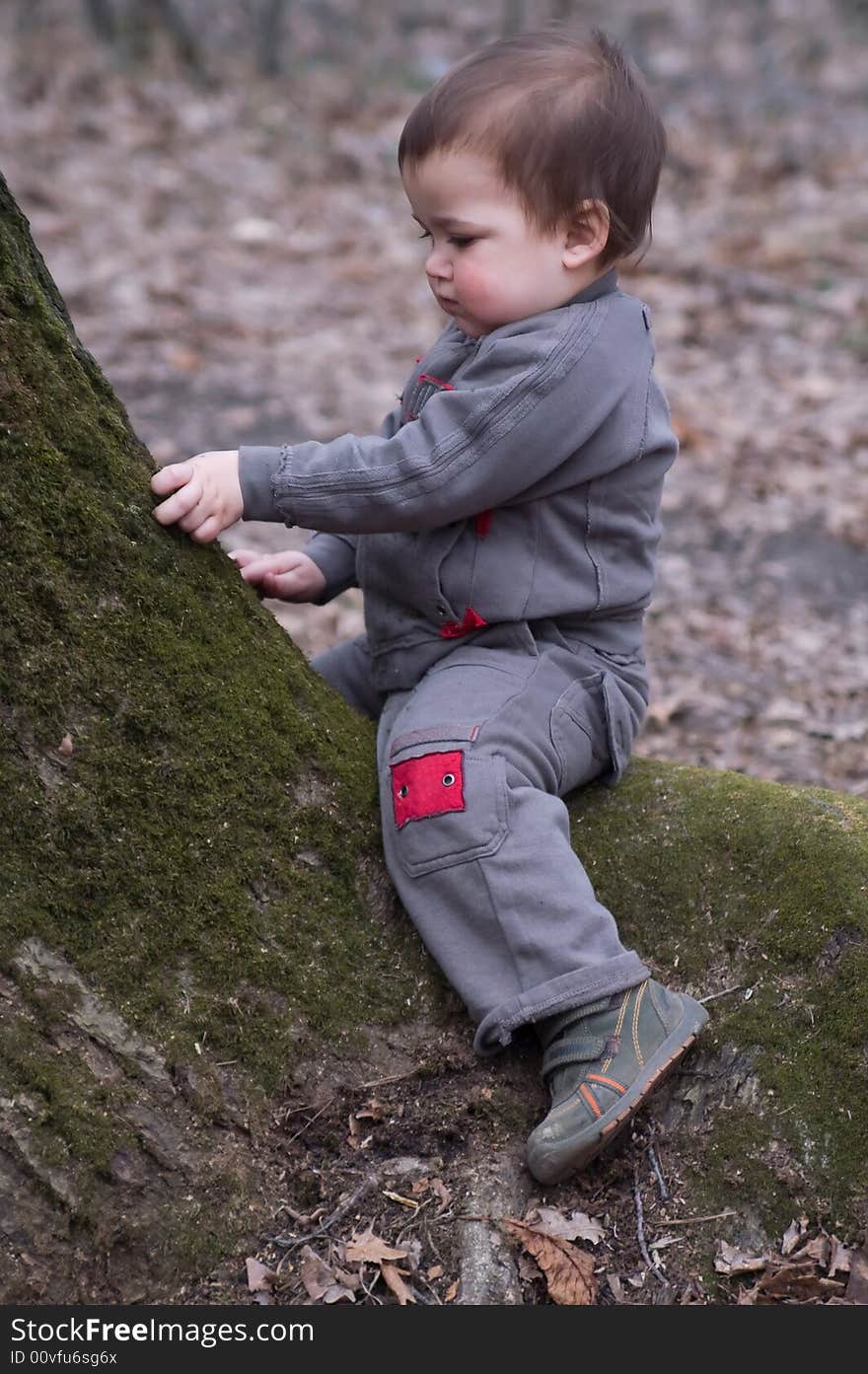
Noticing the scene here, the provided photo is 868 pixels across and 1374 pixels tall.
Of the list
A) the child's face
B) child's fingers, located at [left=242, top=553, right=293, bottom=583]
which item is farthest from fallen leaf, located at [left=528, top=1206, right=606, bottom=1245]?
the child's face

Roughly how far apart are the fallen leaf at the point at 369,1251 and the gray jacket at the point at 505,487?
123 centimetres

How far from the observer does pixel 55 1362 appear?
213 centimetres

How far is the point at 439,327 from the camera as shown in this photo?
9500 millimetres

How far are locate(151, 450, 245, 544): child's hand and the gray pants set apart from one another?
62 centimetres

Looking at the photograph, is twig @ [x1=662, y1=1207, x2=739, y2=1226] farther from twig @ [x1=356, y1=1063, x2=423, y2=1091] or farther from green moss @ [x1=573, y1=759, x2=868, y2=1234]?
twig @ [x1=356, y1=1063, x2=423, y2=1091]

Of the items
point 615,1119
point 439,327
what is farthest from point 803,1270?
point 439,327

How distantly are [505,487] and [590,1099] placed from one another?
50.5 inches

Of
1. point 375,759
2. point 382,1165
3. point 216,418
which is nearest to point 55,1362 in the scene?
point 382,1165

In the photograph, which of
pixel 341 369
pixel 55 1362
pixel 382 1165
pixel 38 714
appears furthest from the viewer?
pixel 341 369

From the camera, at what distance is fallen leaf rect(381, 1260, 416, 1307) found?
2293 mm

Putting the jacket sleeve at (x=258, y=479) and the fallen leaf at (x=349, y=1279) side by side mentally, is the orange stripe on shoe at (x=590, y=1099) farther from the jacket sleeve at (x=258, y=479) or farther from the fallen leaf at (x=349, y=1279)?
the jacket sleeve at (x=258, y=479)

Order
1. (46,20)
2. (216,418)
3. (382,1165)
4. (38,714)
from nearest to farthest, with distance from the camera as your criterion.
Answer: (38,714) < (382,1165) < (216,418) < (46,20)

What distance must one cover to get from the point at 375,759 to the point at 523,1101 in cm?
83

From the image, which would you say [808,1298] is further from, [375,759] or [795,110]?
[795,110]
